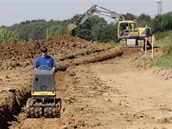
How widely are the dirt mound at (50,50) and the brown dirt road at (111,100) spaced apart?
4190 millimetres

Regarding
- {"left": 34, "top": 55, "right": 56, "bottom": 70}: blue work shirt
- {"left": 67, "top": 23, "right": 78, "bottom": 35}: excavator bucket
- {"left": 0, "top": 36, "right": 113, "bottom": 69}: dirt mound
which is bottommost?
{"left": 0, "top": 36, "right": 113, "bottom": 69}: dirt mound

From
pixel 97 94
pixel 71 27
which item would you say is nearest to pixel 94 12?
pixel 71 27

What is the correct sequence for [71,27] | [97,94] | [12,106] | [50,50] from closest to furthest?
→ 1. [12,106]
2. [97,94]
3. [50,50]
4. [71,27]

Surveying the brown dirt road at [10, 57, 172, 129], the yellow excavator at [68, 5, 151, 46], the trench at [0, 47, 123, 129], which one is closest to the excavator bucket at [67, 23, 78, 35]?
the yellow excavator at [68, 5, 151, 46]

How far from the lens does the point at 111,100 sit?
1920cm

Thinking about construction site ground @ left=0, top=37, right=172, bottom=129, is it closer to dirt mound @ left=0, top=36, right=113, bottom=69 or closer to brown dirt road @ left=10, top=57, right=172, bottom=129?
brown dirt road @ left=10, top=57, right=172, bottom=129

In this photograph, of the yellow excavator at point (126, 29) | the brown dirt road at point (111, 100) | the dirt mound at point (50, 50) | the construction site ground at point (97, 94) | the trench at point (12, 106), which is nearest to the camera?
the brown dirt road at point (111, 100)

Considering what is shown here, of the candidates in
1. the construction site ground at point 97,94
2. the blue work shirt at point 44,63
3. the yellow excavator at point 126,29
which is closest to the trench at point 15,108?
the construction site ground at point 97,94

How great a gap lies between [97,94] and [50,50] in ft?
66.4

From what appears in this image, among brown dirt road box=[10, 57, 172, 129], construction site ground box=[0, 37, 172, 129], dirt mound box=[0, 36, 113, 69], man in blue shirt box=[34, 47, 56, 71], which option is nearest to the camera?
brown dirt road box=[10, 57, 172, 129]

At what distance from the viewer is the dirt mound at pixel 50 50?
35.2 metres

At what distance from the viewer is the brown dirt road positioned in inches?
544

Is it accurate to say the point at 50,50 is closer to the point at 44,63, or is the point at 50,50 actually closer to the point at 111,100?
the point at 111,100

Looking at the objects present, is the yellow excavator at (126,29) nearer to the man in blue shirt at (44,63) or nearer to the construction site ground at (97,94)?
the construction site ground at (97,94)
